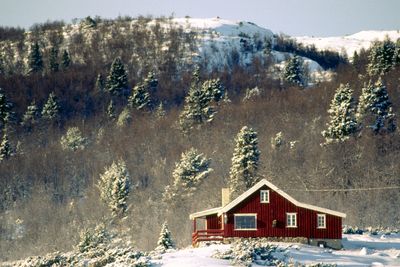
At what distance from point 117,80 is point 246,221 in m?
120

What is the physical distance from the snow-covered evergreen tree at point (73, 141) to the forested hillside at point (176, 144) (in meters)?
0.26

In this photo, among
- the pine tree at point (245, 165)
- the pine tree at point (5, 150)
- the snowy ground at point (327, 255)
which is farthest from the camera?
the pine tree at point (5, 150)

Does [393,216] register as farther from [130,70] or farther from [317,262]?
[130,70]

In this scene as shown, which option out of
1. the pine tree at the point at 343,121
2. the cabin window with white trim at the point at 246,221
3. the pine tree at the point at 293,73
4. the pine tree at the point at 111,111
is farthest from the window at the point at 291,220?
the pine tree at the point at 293,73

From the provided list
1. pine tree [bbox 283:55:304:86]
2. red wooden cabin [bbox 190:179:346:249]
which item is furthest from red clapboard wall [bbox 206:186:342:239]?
pine tree [bbox 283:55:304:86]

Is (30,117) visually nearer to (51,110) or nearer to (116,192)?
(51,110)

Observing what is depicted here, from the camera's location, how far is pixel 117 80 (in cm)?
18000

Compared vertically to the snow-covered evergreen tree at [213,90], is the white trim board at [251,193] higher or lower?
lower

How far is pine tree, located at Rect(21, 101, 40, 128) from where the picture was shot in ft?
537

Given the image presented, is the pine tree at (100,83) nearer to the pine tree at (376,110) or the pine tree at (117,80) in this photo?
the pine tree at (117,80)

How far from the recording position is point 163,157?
140 meters

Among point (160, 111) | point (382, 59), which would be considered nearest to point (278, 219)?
point (382, 59)

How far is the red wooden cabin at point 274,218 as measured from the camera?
206 ft

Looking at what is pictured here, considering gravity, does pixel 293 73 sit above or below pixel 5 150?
above
